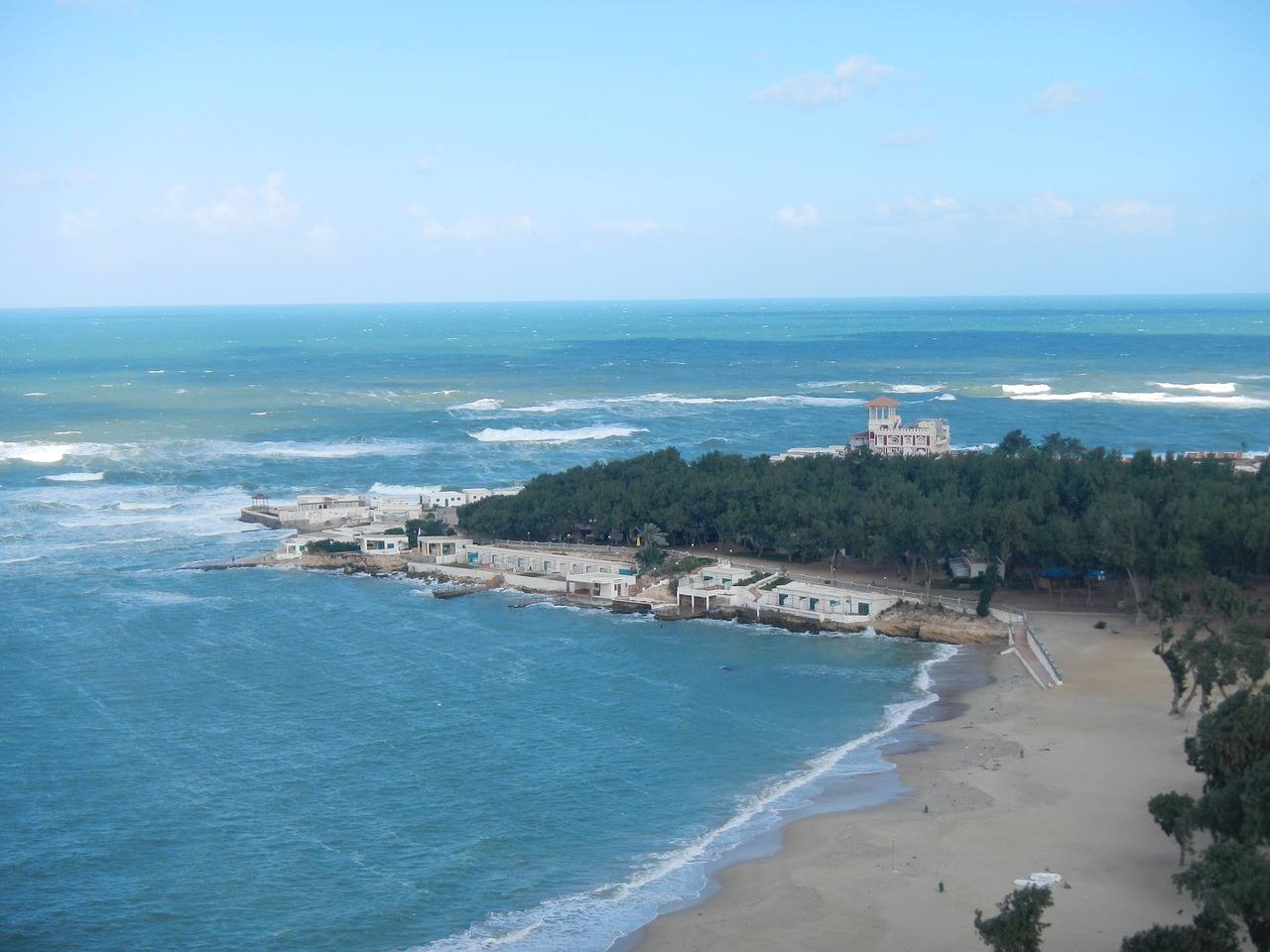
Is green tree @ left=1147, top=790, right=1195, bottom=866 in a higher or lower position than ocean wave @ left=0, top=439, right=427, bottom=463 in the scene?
lower

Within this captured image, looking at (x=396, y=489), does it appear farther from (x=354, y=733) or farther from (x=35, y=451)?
(x=354, y=733)

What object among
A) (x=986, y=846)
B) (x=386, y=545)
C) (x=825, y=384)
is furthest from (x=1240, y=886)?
(x=825, y=384)

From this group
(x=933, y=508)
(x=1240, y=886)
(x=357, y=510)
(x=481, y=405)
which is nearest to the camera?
(x=1240, y=886)

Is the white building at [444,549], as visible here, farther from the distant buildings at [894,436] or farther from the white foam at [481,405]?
the white foam at [481,405]

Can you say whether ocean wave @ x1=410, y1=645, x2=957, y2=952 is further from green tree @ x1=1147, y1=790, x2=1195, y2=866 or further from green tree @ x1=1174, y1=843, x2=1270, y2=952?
green tree @ x1=1174, y1=843, x2=1270, y2=952

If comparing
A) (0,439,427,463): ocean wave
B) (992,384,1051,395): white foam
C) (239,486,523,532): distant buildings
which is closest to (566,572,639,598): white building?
(239,486,523,532): distant buildings
